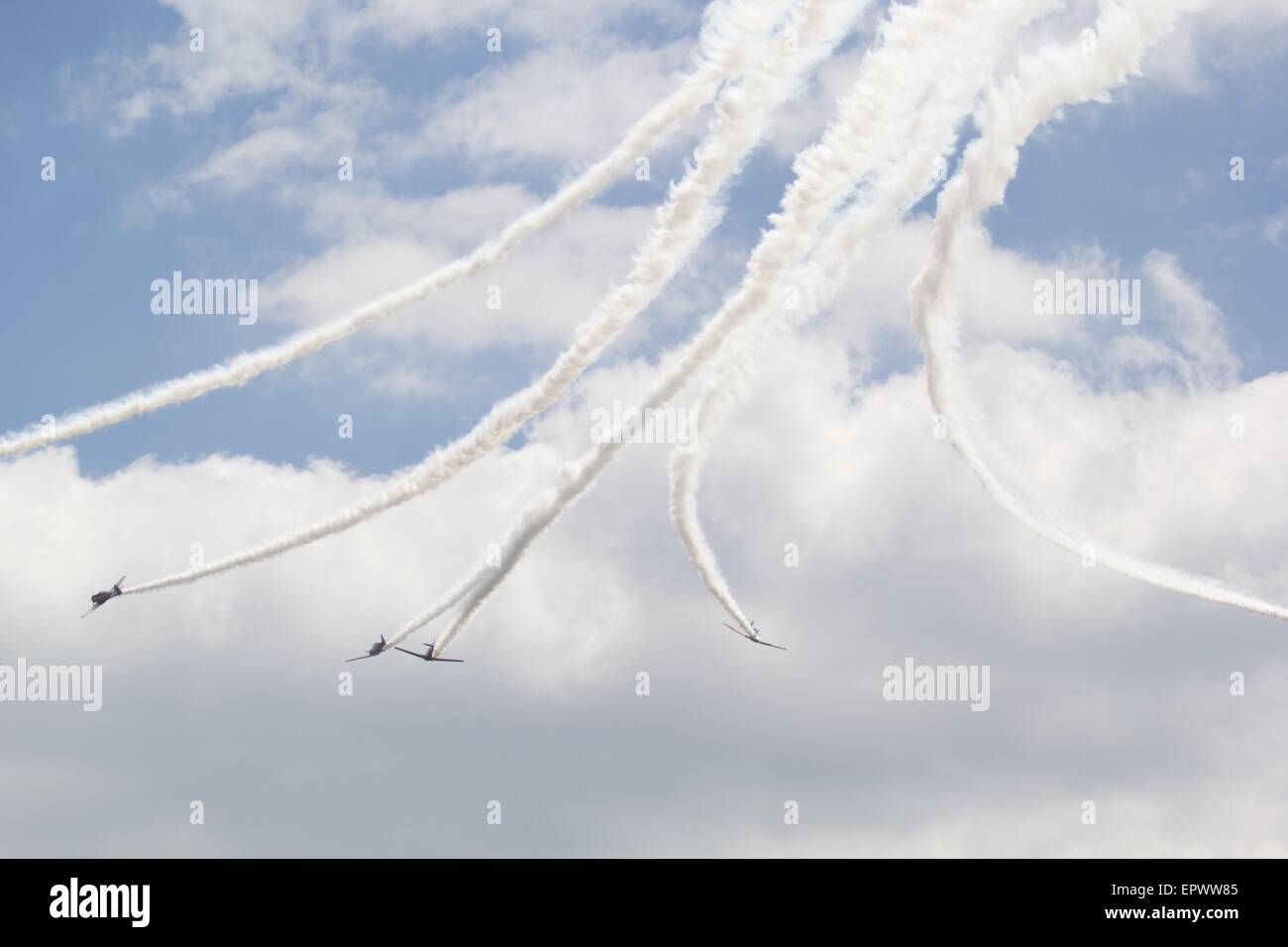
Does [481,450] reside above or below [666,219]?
below

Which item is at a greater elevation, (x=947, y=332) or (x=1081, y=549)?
(x=947, y=332)

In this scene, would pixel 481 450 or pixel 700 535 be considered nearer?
pixel 481 450

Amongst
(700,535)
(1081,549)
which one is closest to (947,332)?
(1081,549)

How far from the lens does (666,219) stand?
3550 cm

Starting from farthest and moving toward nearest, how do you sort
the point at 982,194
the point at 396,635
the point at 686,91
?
1. the point at 396,635
2. the point at 686,91
3. the point at 982,194

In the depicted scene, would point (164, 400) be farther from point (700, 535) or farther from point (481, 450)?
point (700, 535)

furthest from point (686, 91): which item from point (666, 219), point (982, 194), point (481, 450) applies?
point (481, 450)

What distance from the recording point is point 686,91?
33969mm
